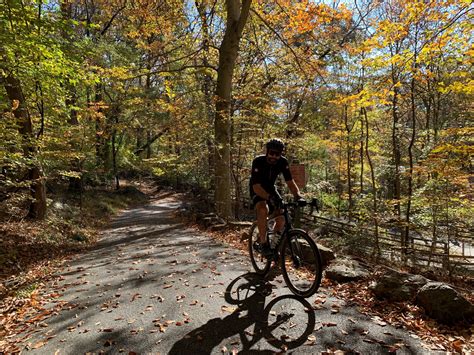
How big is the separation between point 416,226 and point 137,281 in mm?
8558

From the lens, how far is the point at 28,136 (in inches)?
318

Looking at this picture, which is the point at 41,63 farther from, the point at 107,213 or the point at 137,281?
the point at 107,213

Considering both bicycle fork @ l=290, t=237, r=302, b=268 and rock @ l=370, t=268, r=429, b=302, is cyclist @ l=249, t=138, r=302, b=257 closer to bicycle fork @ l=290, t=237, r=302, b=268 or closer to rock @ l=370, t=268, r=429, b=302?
bicycle fork @ l=290, t=237, r=302, b=268

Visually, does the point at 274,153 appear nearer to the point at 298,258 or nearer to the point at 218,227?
the point at 298,258

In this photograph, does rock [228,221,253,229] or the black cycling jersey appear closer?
the black cycling jersey

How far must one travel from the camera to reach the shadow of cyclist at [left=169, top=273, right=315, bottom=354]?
10.5 feet

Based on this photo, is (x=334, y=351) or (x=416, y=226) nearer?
(x=334, y=351)

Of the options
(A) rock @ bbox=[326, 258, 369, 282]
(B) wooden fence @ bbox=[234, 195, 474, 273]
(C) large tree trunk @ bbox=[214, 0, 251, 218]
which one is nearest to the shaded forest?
(C) large tree trunk @ bbox=[214, 0, 251, 218]

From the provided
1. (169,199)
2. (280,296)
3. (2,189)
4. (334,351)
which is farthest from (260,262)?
(169,199)

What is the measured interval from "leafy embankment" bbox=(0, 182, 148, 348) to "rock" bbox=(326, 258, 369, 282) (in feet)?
15.2

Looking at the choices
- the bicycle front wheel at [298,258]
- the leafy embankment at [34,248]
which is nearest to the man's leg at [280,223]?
the bicycle front wheel at [298,258]

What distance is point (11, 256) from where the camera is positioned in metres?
7.48

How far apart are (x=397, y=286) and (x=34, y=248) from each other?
8864mm

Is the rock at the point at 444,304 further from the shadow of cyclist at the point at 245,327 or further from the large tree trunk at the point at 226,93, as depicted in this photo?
the large tree trunk at the point at 226,93
